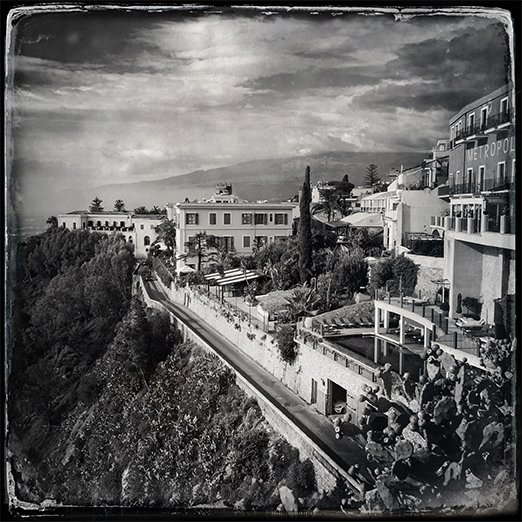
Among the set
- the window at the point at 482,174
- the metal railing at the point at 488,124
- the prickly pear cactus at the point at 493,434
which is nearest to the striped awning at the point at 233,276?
the window at the point at 482,174

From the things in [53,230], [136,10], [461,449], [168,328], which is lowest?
[461,449]

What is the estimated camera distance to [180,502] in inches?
192

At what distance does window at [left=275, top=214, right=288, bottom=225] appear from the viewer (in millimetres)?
5816

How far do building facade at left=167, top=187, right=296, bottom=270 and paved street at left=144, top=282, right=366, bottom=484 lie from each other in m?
0.67

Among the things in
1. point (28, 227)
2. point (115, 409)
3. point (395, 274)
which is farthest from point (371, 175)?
point (115, 409)

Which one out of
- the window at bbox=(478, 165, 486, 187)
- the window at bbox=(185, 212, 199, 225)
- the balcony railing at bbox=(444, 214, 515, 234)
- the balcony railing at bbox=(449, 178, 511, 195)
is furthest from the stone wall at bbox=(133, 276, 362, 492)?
the window at bbox=(478, 165, 486, 187)

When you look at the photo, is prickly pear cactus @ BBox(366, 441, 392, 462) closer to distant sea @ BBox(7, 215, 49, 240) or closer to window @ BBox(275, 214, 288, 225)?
window @ BBox(275, 214, 288, 225)

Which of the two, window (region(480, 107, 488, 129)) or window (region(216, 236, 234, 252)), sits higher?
window (region(480, 107, 488, 129))

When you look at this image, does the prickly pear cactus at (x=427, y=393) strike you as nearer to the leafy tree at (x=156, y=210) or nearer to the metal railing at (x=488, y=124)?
the metal railing at (x=488, y=124)

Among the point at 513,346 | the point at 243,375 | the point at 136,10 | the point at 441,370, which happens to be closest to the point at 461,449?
the point at 441,370

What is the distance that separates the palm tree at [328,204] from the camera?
5.48 metres

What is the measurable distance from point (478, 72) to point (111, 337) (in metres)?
4.03

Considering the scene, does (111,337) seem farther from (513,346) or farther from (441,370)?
(513,346)

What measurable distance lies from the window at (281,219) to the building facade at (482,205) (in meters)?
1.48
